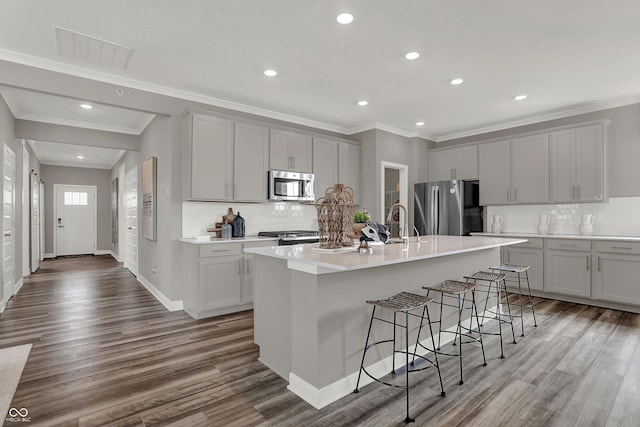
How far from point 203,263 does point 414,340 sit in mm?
2332

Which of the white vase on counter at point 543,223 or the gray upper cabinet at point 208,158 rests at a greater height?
the gray upper cabinet at point 208,158

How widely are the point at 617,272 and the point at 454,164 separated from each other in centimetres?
273

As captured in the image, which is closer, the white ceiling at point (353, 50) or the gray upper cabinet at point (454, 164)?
the white ceiling at point (353, 50)

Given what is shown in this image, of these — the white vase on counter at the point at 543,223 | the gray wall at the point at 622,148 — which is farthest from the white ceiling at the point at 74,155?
the gray wall at the point at 622,148

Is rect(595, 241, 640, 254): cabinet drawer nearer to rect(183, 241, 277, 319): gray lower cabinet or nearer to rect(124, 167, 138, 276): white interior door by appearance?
rect(183, 241, 277, 319): gray lower cabinet

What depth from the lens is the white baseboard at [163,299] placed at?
164 inches

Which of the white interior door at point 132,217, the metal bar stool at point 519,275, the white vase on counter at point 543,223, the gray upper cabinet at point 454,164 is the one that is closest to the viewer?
the metal bar stool at point 519,275

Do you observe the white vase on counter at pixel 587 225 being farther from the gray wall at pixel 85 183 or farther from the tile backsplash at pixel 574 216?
the gray wall at pixel 85 183

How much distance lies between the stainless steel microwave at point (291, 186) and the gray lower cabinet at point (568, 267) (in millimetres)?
3372

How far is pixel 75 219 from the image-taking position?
9.84 metres

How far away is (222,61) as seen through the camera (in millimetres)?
3311

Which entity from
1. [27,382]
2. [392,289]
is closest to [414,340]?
[392,289]

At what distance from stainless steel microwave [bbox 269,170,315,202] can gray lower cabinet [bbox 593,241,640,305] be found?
3.77m

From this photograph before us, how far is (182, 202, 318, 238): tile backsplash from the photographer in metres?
4.31
